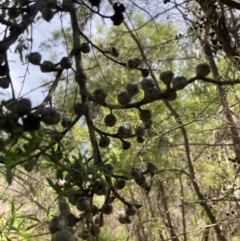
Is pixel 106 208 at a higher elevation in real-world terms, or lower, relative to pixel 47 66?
lower

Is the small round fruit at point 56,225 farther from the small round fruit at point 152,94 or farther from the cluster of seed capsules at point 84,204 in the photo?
the small round fruit at point 152,94

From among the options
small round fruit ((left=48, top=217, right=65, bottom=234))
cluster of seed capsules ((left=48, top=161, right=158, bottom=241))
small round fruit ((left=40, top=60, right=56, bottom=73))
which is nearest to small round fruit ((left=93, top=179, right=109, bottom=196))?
cluster of seed capsules ((left=48, top=161, right=158, bottom=241))

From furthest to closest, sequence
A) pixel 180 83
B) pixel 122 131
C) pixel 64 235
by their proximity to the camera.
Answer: pixel 122 131 < pixel 180 83 < pixel 64 235

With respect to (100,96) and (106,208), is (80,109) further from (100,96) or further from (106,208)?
(106,208)

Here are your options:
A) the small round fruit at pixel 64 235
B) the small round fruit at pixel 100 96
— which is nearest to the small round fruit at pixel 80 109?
the small round fruit at pixel 100 96

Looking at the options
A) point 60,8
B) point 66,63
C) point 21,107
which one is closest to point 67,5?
point 60,8

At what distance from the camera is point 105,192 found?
2.03 ft

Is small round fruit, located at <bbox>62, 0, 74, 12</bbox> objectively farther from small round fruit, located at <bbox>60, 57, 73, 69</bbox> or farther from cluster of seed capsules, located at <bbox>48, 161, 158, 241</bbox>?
cluster of seed capsules, located at <bbox>48, 161, 158, 241</bbox>

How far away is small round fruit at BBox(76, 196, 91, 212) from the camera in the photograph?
555 mm

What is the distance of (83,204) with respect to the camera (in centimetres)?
56

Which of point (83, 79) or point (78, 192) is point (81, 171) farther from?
point (83, 79)

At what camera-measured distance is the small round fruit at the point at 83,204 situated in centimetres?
56

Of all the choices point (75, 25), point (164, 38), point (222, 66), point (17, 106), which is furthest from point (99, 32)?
point (17, 106)

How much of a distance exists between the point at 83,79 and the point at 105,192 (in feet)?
0.73
